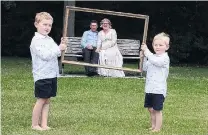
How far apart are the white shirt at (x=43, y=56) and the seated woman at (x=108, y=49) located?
6225 mm

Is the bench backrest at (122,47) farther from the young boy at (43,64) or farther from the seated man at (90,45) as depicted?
the young boy at (43,64)

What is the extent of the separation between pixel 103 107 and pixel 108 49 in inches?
202

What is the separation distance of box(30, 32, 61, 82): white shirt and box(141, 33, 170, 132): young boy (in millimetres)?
1193

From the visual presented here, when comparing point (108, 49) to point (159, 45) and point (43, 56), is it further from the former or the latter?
point (43, 56)

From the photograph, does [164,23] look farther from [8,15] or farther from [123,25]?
[8,15]

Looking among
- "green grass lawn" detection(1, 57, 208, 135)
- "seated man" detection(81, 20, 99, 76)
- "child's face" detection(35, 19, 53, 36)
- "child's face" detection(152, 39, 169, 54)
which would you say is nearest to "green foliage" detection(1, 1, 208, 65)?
"seated man" detection(81, 20, 99, 76)

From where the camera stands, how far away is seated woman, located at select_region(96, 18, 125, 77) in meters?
13.9

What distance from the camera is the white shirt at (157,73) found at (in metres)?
7.64

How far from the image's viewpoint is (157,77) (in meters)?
7.68

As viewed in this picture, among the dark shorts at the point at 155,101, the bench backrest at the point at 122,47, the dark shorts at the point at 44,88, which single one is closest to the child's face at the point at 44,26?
the dark shorts at the point at 44,88

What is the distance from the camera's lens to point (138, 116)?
870 cm

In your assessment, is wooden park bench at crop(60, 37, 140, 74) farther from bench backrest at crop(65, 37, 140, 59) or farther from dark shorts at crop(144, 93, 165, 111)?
A: dark shorts at crop(144, 93, 165, 111)

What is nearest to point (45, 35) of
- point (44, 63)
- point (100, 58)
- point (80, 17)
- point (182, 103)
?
point (44, 63)

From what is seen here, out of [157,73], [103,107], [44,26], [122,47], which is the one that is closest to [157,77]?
[157,73]
